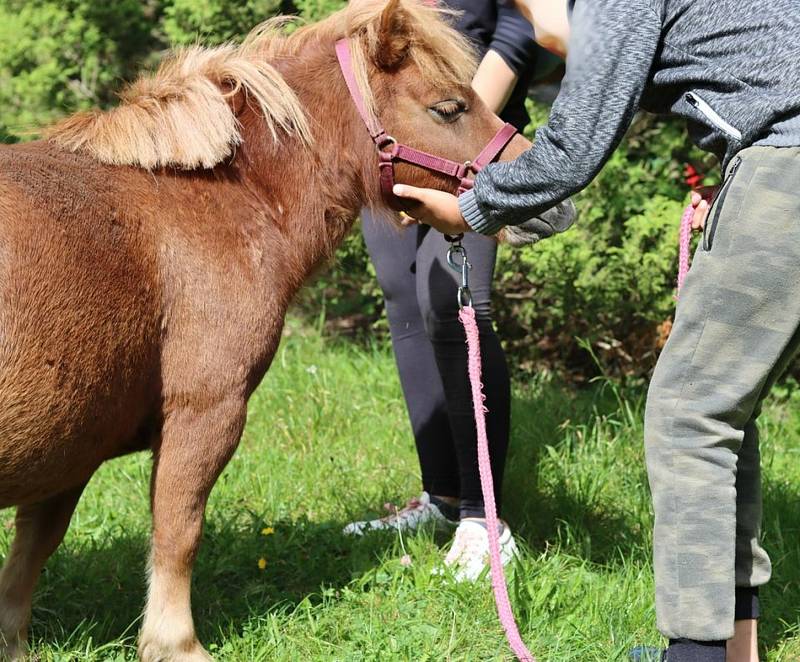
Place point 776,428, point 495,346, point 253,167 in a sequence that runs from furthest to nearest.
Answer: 1. point 776,428
2. point 495,346
3. point 253,167

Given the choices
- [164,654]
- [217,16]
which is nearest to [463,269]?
[164,654]

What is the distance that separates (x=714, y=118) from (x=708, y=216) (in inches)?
9.3

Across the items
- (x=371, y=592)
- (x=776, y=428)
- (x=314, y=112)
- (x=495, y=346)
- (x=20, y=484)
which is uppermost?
(x=314, y=112)

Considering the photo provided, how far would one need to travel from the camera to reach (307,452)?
14.8 feet

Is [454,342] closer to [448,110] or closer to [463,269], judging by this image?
[463,269]

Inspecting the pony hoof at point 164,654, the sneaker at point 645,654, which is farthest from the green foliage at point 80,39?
the sneaker at point 645,654

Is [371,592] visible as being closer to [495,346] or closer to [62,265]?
[495,346]

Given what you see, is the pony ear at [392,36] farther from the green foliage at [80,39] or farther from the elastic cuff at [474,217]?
the green foliage at [80,39]

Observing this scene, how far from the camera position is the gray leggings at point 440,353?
3555 mm

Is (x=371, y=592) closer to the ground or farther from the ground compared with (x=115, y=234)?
closer to the ground

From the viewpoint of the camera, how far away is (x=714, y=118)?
7.64 ft

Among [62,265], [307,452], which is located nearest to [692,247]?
[307,452]

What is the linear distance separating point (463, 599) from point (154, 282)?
1.45 m

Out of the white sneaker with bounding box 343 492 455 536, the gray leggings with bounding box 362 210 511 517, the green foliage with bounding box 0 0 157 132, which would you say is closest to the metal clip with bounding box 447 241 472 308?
the gray leggings with bounding box 362 210 511 517
